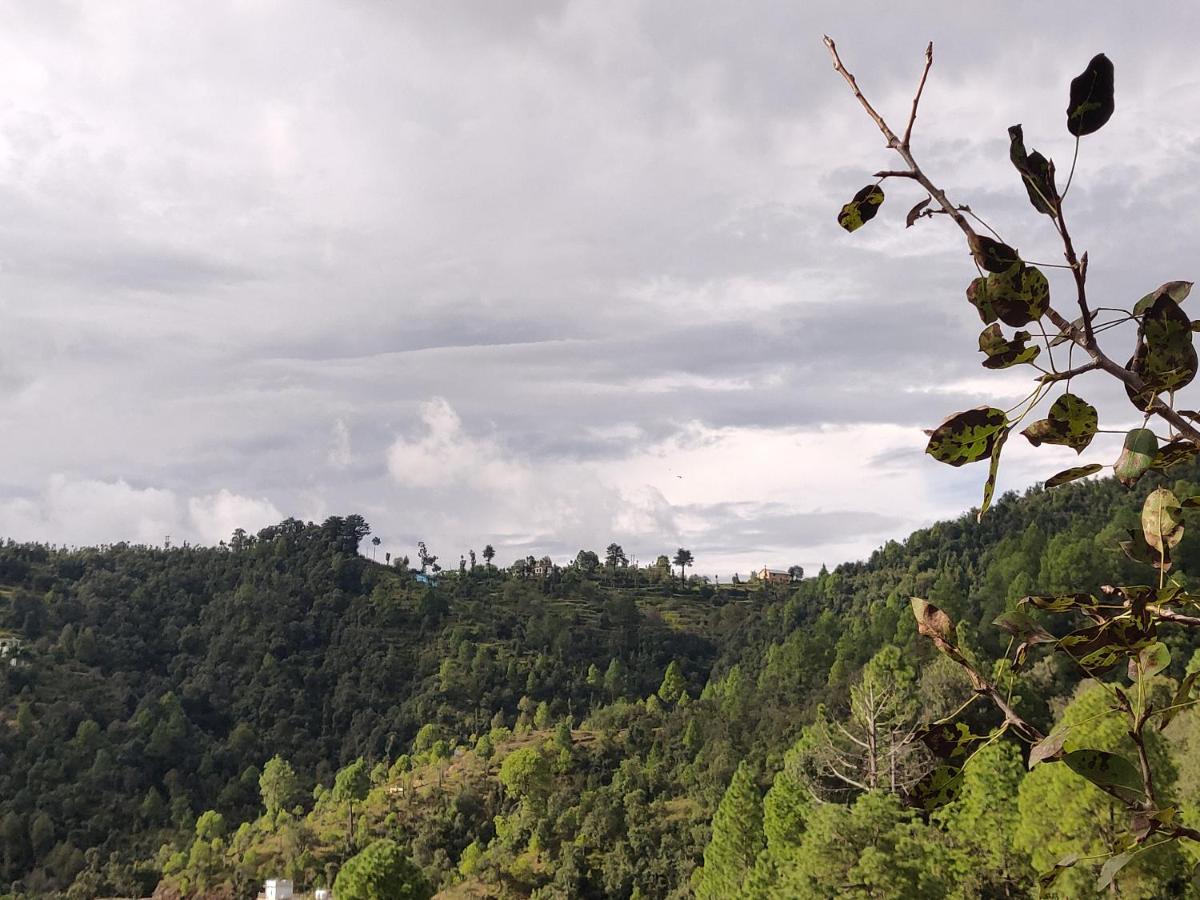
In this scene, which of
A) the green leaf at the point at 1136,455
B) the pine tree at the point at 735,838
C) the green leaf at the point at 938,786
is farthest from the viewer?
the pine tree at the point at 735,838

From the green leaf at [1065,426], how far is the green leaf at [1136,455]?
0.14 metres

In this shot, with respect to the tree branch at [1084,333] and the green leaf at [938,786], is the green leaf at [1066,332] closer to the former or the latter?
the tree branch at [1084,333]

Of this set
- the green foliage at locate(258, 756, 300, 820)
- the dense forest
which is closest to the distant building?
the dense forest

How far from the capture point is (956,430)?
1168 millimetres

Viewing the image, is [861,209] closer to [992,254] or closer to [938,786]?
[992,254]

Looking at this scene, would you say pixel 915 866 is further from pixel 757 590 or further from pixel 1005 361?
pixel 757 590

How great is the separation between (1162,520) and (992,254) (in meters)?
0.51

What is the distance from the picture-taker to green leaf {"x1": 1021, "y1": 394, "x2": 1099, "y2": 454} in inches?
48.7

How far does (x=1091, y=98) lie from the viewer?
1146mm

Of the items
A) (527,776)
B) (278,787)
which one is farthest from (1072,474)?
(278,787)

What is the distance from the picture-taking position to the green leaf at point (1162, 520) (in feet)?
4.19

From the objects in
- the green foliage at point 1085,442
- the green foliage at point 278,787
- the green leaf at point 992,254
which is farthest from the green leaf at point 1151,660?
the green foliage at point 278,787

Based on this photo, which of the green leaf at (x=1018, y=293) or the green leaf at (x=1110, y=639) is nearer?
the green leaf at (x=1018, y=293)

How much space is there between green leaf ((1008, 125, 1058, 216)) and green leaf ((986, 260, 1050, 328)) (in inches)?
3.7
